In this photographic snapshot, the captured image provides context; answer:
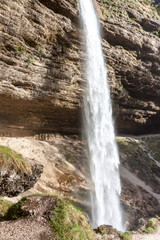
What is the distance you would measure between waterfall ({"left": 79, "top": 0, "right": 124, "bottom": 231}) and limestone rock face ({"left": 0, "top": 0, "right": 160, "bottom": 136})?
91cm

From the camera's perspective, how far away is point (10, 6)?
1110 centimetres

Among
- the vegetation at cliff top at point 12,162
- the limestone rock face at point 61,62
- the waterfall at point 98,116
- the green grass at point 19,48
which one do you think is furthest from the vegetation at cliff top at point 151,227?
the green grass at point 19,48

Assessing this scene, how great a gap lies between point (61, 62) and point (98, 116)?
5420 millimetres

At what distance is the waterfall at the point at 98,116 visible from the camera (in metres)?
13.3

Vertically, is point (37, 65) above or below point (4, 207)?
above

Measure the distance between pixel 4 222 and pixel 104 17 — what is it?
18141 millimetres

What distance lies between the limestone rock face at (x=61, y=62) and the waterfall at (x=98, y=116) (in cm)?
91

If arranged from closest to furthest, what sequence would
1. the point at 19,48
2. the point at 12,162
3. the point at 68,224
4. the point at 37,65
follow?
the point at 68,224 < the point at 12,162 < the point at 19,48 < the point at 37,65

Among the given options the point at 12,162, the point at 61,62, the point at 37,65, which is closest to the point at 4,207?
the point at 12,162

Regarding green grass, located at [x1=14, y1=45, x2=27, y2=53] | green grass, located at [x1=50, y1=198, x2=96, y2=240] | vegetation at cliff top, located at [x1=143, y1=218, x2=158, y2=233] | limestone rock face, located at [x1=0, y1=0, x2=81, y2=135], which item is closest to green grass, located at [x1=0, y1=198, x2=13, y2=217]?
green grass, located at [x1=50, y1=198, x2=96, y2=240]

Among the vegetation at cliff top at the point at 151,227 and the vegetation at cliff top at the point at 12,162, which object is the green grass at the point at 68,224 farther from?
the vegetation at cliff top at the point at 151,227

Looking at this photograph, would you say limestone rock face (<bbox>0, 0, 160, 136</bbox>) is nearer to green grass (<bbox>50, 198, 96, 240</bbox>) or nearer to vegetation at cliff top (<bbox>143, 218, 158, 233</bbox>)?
green grass (<bbox>50, 198, 96, 240</bbox>)

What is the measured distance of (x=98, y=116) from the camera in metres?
15.6

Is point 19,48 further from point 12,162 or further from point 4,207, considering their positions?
point 4,207
